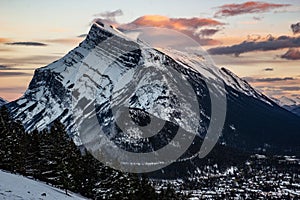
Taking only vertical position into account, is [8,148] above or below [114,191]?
above

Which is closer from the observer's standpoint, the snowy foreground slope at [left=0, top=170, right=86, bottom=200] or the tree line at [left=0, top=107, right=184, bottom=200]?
the snowy foreground slope at [left=0, top=170, right=86, bottom=200]

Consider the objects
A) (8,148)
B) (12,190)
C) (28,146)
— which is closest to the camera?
(12,190)

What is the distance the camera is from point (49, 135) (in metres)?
90.9

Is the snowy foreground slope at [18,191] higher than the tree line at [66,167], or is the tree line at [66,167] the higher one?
the snowy foreground slope at [18,191]

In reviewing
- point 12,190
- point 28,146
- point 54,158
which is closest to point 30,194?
point 12,190

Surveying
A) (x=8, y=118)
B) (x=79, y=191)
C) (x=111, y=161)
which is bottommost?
(x=79, y=191)

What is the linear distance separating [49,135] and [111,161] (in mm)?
13919

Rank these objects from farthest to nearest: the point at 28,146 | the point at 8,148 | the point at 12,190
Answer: the point at 28,146
the point at 8,148
the point at 12,190

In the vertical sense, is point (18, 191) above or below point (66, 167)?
above

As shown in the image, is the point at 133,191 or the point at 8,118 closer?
the point at 133,191

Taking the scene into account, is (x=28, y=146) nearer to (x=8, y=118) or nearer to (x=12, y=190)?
(x=8, y=118)

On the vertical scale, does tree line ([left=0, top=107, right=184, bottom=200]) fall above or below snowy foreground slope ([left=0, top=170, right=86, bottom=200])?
below

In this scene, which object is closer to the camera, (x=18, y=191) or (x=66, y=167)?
(x=18, y=191)

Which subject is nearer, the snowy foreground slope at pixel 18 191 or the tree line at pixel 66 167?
the snowy foreground slope at pixel 18 191
